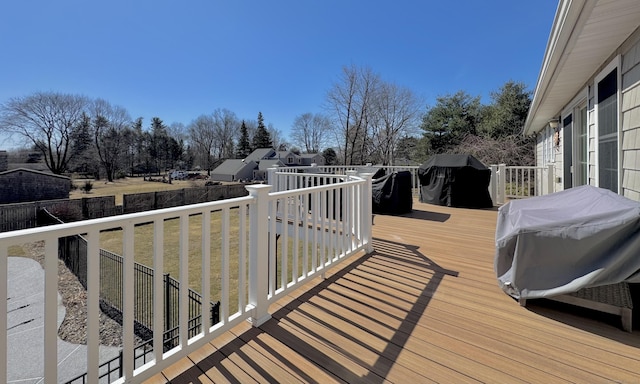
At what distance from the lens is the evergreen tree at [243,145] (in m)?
42.9

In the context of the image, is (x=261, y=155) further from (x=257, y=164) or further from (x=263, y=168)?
(x=263, y=168)

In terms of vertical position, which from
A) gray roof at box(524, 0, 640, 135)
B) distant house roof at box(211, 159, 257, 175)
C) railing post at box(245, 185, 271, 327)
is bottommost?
railing post at box(245, 185, 271, 327)

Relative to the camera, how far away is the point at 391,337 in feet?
5.79

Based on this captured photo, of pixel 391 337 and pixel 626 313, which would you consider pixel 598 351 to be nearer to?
pixel 626 313

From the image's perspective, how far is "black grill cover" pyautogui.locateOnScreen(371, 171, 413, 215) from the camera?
5703mm

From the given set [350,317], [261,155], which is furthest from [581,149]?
[261,155]

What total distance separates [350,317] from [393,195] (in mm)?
3989

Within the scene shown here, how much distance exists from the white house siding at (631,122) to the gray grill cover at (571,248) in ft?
2.15

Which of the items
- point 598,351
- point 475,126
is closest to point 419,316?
point 598,351

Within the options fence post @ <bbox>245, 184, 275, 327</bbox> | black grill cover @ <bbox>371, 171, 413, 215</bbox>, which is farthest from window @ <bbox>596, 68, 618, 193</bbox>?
fence post @ <bbox>245, 184, 275, 327</bbox>

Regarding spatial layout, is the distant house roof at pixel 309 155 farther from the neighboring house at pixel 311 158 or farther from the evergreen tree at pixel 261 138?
the evergreen tree at pixel 261 138

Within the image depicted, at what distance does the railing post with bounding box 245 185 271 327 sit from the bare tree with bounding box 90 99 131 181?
40.0 m

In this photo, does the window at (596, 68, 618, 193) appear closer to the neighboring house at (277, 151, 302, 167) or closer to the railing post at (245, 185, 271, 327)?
the railing post at (245, 185, 271, 327)

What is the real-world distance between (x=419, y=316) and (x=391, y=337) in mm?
346
